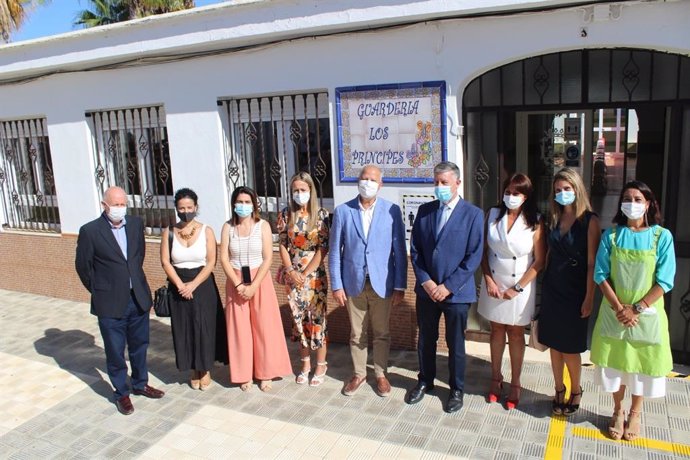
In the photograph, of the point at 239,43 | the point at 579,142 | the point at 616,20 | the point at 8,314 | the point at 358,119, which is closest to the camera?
the point at 616,20

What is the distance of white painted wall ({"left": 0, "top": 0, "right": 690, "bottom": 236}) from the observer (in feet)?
15.1

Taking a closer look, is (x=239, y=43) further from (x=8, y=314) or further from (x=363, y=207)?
(x=8, y=314)

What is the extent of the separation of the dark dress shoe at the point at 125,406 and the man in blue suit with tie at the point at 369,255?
6.30ft

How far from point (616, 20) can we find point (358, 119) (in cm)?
232

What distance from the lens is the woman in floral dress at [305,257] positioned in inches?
187

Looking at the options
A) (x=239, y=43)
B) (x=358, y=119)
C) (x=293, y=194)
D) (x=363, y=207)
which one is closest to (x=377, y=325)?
(x=363, y=207)

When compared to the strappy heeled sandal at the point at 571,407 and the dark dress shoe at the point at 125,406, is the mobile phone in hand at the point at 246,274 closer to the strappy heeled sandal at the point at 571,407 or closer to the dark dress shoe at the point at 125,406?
the dark dress shoe at the point at 125,406

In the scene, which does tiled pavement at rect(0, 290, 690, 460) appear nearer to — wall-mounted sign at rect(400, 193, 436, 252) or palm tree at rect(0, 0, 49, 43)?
wall-mounted sign at rect(400, 193, 436, 252)

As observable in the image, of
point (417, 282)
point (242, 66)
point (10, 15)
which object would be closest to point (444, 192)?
point (417, 282)

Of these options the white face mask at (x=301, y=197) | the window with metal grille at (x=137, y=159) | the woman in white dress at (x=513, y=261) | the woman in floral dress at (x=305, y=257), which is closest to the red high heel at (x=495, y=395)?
the woman in white dress at (x=513, y=261)

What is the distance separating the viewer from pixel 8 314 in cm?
760

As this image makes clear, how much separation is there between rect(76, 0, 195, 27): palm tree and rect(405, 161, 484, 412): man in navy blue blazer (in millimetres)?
14787

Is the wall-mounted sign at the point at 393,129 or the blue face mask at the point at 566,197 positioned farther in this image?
the wall-mounted sign at the point at 393,129

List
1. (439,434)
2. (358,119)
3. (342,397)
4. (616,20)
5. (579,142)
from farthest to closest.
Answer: (579,142) → (358,119) → (342,397) → (616,20) → (439,434)
